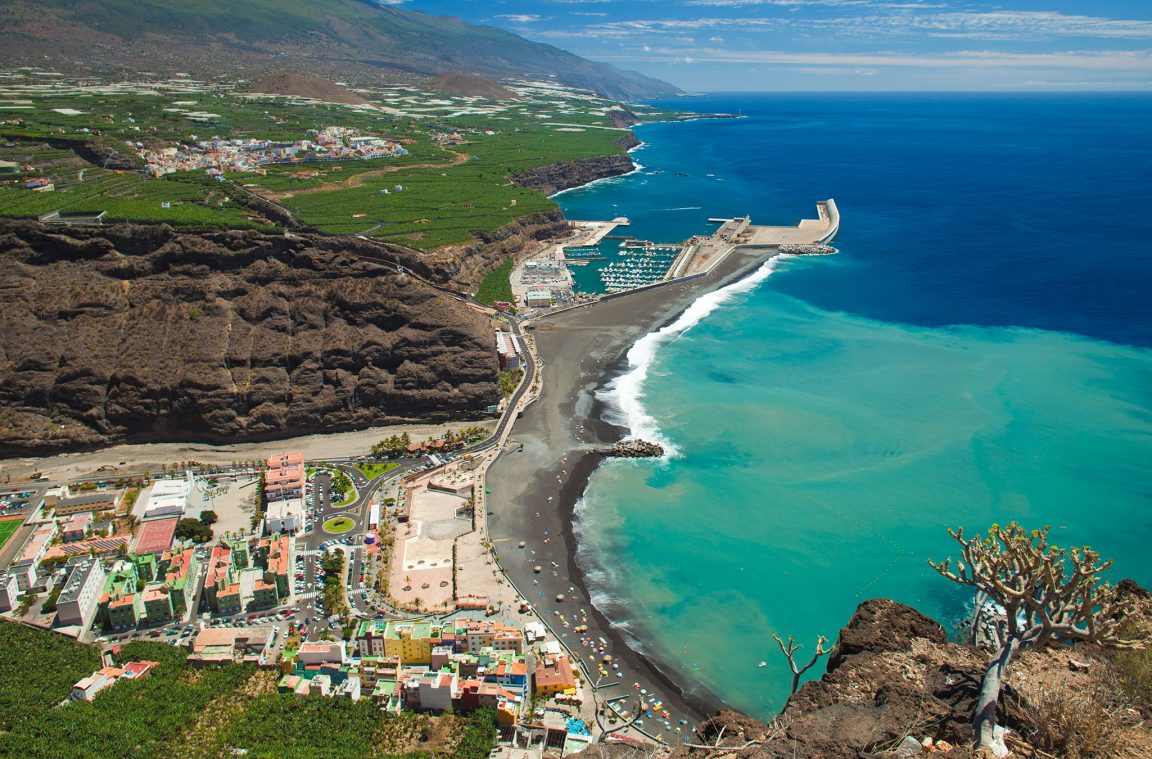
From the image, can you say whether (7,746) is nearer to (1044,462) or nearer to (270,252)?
(270,252)

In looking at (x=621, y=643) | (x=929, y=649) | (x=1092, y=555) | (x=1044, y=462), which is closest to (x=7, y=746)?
(x=621, y=643)

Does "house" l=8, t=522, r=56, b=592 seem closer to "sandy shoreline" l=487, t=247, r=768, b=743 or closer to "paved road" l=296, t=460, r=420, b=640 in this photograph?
"paved road" l=296, t=460, r=420, b=640

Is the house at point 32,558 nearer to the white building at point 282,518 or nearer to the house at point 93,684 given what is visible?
the house at point 93,684

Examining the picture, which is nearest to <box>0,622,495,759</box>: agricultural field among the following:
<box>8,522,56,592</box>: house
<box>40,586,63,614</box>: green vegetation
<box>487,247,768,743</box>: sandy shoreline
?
<box>40,586,63,614</box>: green vegetation

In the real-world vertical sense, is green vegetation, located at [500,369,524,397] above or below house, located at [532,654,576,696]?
above

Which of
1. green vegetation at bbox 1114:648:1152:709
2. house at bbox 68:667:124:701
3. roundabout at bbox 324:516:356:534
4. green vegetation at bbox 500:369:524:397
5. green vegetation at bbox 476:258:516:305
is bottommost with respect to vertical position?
house at bbox 68:667:124:701

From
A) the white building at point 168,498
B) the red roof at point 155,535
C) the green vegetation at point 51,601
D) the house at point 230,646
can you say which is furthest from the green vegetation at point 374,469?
the green vegetation at point 51,601
